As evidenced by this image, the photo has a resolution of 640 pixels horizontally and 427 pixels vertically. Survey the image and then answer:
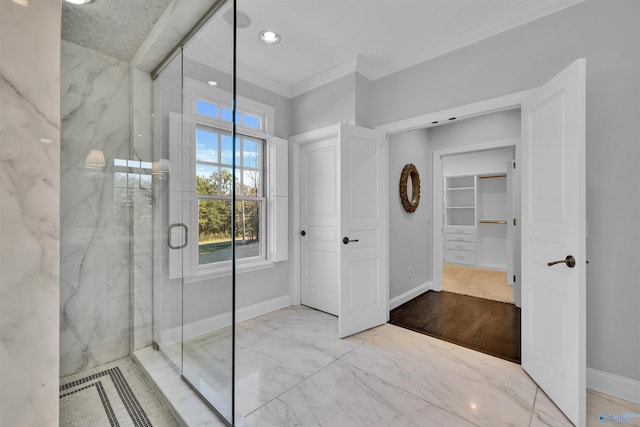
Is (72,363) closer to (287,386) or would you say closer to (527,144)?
(287,386)

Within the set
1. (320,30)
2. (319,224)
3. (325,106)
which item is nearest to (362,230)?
(319,224)

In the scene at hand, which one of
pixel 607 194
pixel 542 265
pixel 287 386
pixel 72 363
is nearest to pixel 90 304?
pixel 72 363

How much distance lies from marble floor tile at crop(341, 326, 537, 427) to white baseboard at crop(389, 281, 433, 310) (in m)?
0.76

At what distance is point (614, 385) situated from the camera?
180 cm

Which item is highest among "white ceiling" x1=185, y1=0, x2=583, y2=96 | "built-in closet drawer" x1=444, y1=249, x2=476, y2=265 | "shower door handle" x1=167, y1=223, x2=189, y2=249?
"white ceiling" x1=185, y1=0, x2=583, y2=96

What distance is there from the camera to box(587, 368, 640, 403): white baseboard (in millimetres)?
1738

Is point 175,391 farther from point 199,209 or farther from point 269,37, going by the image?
point 269,37

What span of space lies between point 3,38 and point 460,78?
9.20 ft

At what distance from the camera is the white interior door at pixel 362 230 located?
8.72ft

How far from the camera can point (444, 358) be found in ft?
7.39

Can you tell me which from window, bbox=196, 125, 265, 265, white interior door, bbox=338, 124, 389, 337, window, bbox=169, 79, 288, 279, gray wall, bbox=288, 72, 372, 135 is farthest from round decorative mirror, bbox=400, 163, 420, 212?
window, bbox=196, 125, 265, 265

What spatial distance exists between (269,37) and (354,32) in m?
0.74

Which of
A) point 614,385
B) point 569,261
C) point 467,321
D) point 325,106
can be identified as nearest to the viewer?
point 569,261

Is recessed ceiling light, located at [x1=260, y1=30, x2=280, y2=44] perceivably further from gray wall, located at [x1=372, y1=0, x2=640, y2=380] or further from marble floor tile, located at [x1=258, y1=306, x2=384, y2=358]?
marble floor tile, located at [x1=258, y1=306, x2=384, y2=358]
